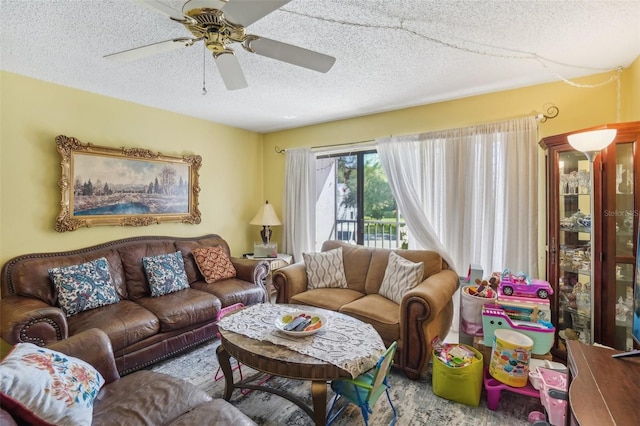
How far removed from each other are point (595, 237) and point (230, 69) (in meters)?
2.79

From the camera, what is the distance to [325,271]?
133 inches

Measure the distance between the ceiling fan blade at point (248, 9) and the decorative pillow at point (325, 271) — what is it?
2524mm

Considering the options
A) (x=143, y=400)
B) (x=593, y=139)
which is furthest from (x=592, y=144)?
A: (x=143, y=400)

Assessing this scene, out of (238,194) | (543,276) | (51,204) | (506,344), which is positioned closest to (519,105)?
(543,276)

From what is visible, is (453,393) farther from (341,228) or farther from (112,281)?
(112,281)

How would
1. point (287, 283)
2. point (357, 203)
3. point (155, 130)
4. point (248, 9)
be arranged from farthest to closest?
1. point (357, 203)
2. point (155, 130)
3. point (287, 283)
4. point (248, 9)

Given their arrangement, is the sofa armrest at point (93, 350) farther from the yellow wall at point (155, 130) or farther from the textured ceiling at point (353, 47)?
the textured ceiling at point (353, 47)

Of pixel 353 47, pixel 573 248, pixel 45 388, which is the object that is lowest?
pixel 45 388

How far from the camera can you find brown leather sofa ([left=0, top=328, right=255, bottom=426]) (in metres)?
1.33

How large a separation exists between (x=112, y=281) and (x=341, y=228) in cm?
274

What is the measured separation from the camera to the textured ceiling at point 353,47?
5.59ft

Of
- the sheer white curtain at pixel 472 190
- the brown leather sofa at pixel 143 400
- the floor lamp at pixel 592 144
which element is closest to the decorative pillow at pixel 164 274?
the brown leather sofa at pixel 143 400

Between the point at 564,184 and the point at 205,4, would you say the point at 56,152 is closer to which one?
the point at 205,4

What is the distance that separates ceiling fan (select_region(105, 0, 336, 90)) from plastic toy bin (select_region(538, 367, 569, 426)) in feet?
7.56
